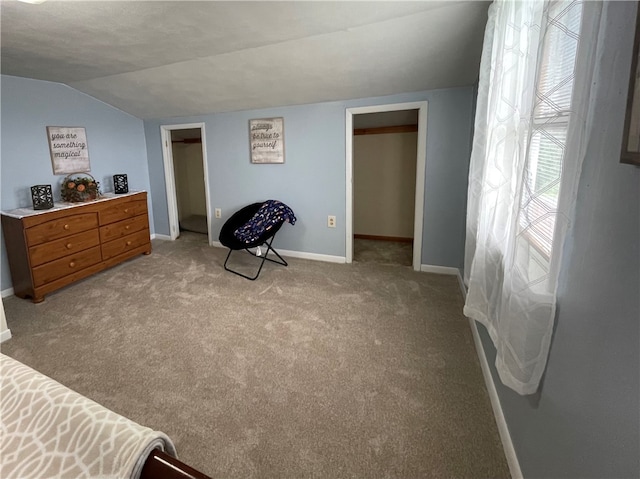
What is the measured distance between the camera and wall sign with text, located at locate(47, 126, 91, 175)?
11.7ft

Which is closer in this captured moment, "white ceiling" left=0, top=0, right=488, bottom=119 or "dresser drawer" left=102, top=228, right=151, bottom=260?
"white ceiling" left=0, top=0, right=488, bottom=119

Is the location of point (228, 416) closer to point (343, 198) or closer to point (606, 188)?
point (606, 188)

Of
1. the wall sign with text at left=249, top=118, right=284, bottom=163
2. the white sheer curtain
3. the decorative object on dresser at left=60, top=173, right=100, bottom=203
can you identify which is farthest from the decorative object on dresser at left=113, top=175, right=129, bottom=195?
the white sheer curtain

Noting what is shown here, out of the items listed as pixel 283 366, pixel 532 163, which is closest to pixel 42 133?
pixel 283 366

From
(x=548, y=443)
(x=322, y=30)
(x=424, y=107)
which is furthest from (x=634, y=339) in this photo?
(x=424, y=107)

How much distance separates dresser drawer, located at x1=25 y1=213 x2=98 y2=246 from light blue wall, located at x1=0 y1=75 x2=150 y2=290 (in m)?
0.52

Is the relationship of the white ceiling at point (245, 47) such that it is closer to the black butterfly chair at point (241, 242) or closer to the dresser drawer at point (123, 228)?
the black butterfly chair at point (241, 242)

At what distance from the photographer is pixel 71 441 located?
780 millimetres

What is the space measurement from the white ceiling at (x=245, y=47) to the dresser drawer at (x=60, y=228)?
1363mm

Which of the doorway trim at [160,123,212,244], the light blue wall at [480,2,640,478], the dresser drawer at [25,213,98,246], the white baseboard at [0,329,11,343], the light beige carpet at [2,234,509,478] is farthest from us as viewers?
the doorway trim at [160,123,212,244]

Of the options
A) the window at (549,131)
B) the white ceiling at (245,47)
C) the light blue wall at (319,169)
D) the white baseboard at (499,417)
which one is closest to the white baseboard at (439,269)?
the light blue wall at (319,169)

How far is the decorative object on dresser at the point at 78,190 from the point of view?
3496 millimetres

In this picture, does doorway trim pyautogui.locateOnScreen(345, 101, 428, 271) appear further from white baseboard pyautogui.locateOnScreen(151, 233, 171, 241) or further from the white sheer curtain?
white baseboard pyautogui.locateOnScreen(151, 233, 171, 241)

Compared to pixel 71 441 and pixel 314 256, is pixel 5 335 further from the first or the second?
pixel 314 256
